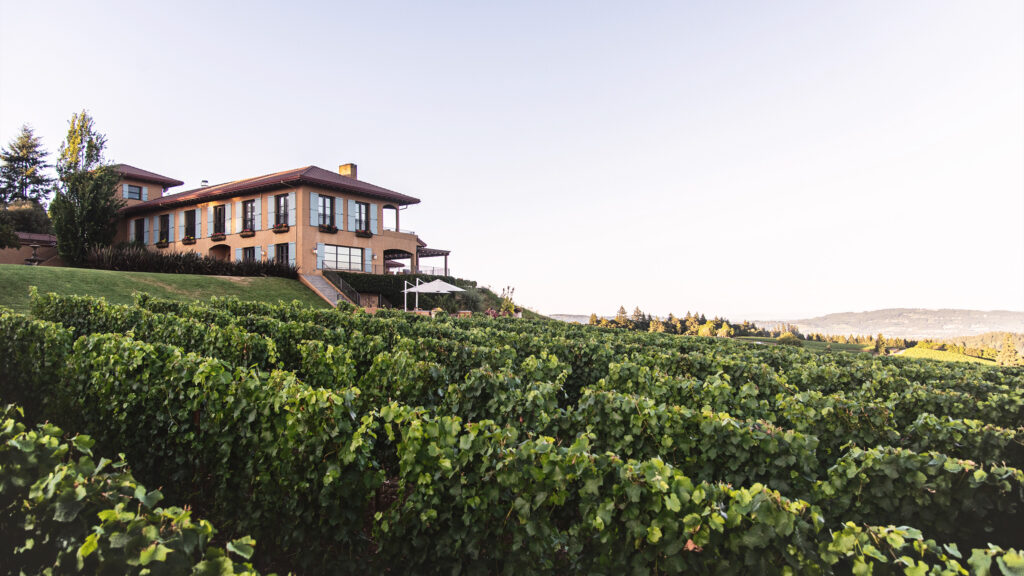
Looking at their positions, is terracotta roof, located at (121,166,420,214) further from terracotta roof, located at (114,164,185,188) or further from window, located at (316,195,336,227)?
terracotta roof, located at (114,164,185,188)

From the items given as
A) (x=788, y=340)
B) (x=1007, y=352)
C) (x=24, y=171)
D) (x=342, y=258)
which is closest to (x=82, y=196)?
(x=342, y=258)

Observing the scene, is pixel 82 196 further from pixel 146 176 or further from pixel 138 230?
pixel 146 176

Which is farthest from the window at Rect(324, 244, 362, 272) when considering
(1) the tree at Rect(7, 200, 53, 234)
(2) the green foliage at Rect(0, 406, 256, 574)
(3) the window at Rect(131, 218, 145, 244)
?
(1) the tree at Rect(7, 200, 53, 234)

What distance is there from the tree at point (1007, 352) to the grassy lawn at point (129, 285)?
96.2ft

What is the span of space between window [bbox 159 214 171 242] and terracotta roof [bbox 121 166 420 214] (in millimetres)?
731

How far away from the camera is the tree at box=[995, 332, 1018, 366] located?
Result: 17620 millimetres

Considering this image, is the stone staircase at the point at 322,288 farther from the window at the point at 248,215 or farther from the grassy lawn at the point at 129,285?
the window at the point at 248,215

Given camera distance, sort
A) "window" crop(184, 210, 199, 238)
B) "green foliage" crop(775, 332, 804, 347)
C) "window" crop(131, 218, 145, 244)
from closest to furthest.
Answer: "green foliage" crop(775, 332, 804, 347) < "window" crop(184, 210, 199, 238) < "window" crop(131, 218, 145, 244)

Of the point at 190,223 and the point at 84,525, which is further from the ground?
the point at 190,223

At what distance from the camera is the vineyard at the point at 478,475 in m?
2.57

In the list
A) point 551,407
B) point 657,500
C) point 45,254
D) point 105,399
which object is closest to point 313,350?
point 105,399

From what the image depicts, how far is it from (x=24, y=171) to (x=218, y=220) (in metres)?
29.7

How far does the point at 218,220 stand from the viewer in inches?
1259

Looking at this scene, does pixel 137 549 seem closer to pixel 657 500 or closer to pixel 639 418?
pixel 657 500
